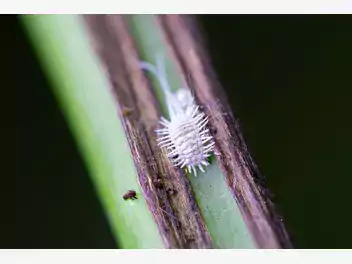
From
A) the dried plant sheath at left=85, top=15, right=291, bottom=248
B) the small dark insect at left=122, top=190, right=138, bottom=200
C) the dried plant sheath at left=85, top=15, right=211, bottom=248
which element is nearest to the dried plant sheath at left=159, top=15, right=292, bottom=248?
the dried plant sheath at left=85, top=15, right=291, bottom=248

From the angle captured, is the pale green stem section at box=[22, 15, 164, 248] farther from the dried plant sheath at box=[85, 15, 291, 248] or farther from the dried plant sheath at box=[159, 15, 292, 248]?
the dried plant sheath at box=[159, 15, 292, 248]

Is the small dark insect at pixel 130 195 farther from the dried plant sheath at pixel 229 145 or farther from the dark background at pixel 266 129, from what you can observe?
the dried plant sheath at pixel 229 145

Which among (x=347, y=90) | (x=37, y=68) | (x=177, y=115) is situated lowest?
(x=347, y=90)

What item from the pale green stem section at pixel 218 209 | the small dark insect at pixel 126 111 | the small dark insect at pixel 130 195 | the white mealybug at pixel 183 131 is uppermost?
the small dark insect at pixel 126 111

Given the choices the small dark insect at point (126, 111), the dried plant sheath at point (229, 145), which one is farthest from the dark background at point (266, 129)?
the small dark insect at point (126, 111)

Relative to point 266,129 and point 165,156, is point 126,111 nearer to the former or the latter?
point 165,156

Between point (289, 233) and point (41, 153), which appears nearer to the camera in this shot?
point (289, 233)

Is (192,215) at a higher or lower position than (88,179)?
lower

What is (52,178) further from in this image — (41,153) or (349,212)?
(349,212)
